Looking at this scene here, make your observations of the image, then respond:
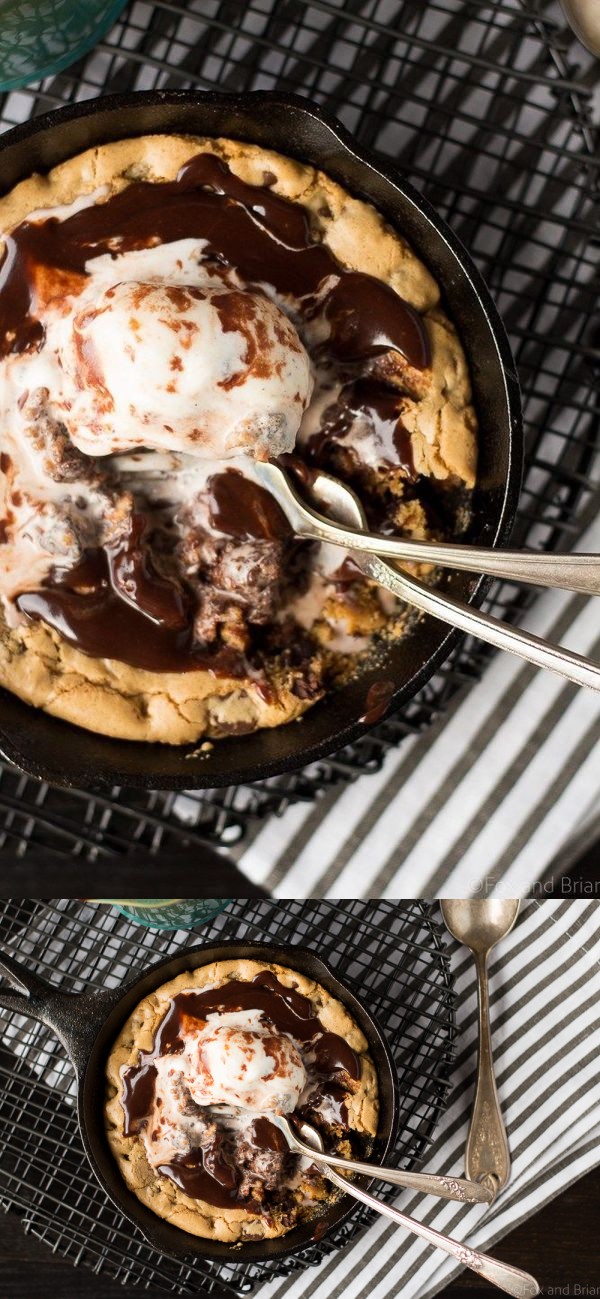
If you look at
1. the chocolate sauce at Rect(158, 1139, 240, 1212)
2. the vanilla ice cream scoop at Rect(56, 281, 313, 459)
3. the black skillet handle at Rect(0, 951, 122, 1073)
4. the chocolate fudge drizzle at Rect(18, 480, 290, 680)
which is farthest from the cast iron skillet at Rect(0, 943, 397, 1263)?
the vanilla ice cream scoop at Rect(56, 281, 313, 459)

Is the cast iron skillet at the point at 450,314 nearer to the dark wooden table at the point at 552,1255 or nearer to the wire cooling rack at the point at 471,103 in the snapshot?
the wire cooling rack at the point at 471,103

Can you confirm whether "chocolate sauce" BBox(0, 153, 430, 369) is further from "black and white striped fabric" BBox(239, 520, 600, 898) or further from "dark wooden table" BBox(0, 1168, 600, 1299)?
"dark wooden table" BBox(0, 1168, 600, 1299)

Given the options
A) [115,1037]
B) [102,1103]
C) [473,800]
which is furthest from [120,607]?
[102,1103]

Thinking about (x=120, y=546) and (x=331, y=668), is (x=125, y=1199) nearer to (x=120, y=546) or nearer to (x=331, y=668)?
(x=331, y=668)

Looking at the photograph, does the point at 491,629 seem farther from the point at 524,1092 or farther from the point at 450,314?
the point at 524,1092

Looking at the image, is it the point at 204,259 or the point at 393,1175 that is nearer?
the point at 204,259
